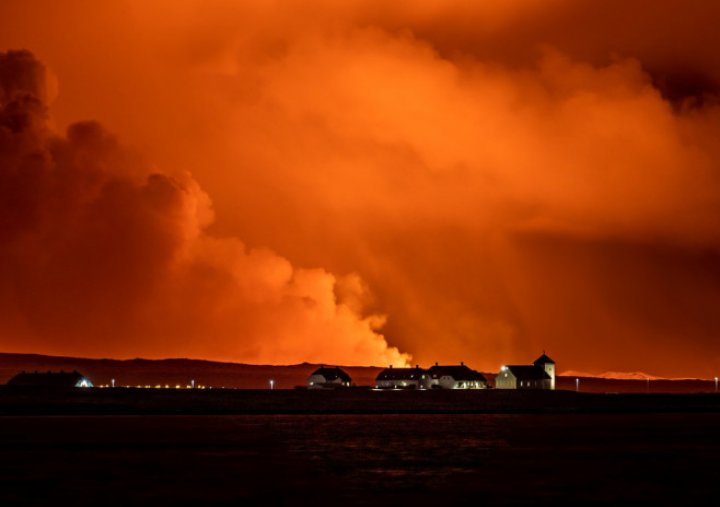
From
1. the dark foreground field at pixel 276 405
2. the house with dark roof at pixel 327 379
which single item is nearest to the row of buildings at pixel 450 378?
the house with dark roof at pixel 327 379

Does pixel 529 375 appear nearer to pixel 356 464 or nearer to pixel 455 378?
pixel 455 378

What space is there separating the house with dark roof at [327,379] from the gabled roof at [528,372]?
3098 cm

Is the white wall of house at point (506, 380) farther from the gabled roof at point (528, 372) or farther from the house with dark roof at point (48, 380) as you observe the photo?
the house with dark roof at point (48, 380)

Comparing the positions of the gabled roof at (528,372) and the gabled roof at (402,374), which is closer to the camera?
the gabled roof at (528,372)

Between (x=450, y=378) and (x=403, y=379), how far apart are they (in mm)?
9569

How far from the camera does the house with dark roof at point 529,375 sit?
176m

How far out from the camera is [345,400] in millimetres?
135625

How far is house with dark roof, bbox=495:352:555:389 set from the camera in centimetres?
17575

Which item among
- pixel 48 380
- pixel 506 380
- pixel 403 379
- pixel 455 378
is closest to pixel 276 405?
pixel 48 380

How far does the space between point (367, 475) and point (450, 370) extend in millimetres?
143134

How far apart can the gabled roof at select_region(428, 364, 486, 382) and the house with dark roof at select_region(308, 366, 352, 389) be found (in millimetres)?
15807

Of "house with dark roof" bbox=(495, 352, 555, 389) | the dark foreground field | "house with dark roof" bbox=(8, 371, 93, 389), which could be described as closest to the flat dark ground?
the dark foreground field

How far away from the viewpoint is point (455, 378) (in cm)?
18688

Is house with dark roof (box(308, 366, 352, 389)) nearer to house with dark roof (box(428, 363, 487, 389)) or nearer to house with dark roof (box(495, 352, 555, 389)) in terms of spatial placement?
house with dark roof (box(428, 363, 487, 389))
